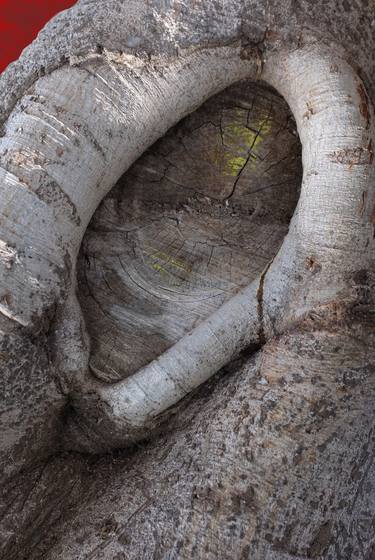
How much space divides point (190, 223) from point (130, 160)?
174 millimetres

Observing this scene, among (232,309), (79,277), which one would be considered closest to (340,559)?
(232,309)

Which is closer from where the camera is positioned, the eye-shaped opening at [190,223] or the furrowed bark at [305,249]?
the furrowed bark at [305,249]

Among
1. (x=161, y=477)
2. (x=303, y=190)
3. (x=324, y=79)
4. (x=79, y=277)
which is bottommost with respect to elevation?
(x=161, y=477)

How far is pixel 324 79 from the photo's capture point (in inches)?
42.6

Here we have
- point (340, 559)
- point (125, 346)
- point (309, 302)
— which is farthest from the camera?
point (125, 346)

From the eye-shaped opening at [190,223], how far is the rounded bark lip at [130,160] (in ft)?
0.26

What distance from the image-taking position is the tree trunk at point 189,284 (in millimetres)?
1033

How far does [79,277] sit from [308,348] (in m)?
0.46

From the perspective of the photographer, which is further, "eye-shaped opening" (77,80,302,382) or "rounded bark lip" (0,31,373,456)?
"eye-shaped opening" (77,80,302,382)

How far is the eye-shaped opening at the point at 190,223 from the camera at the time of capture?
1.25 m

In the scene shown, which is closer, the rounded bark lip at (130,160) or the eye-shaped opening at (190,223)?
the rounded bark lip at (130,160)

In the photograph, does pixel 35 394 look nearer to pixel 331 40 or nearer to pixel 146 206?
pixel 146 206

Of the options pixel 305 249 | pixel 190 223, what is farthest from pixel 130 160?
pixel 305 249

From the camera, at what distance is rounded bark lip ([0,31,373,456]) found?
107 centimetres
